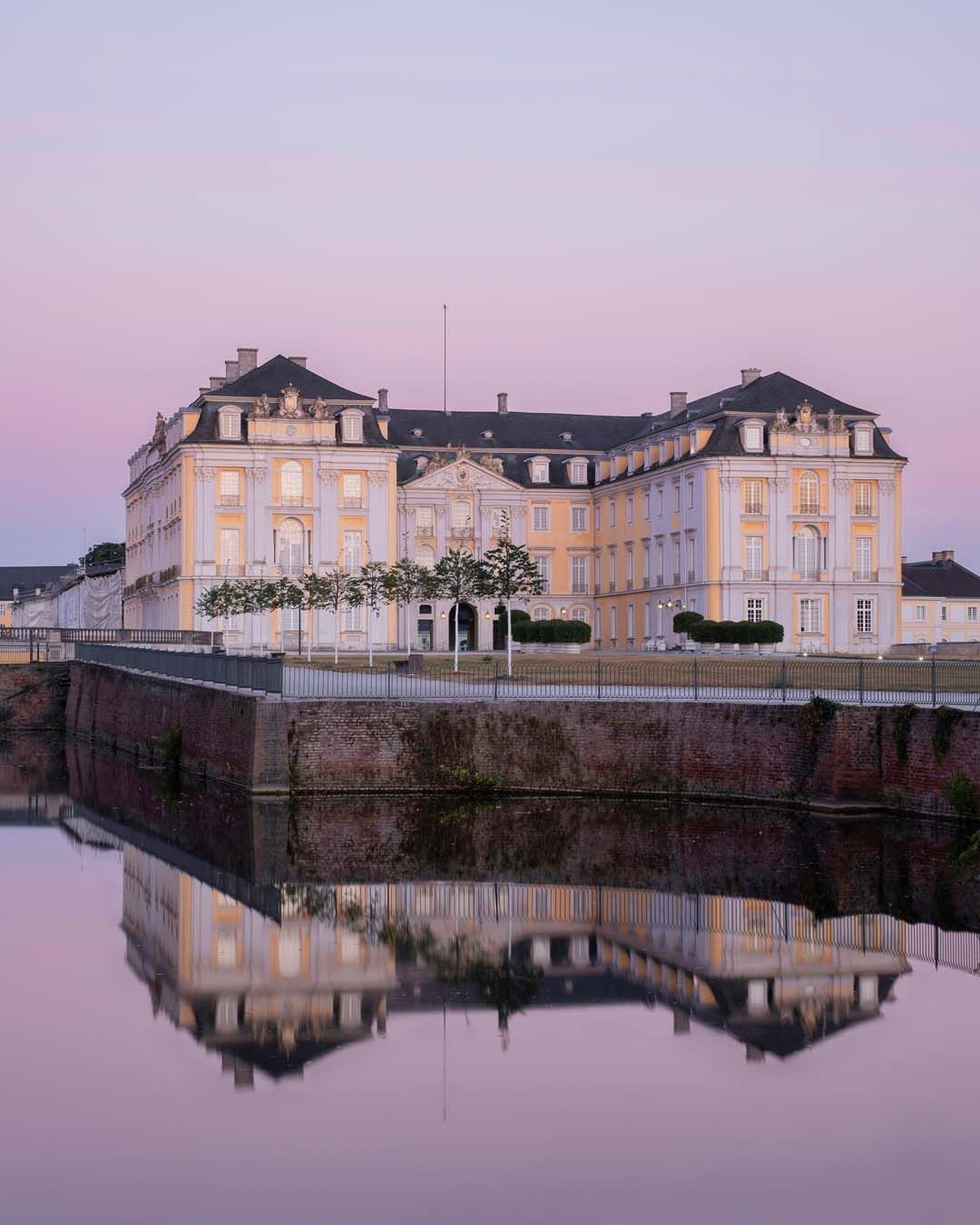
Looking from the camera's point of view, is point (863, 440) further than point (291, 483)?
Yes

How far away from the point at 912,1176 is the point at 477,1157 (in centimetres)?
275

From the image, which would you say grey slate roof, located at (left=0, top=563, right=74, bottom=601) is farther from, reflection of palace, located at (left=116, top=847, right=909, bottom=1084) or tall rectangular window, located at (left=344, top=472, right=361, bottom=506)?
reflection of palace, located at (left=116, top=847, right=909, bottom=1084)

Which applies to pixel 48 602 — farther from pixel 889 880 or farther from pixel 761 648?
pixel 889 880

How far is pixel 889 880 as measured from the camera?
2030cm

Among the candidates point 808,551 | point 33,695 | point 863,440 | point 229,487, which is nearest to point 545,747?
point 33,695

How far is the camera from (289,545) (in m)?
70.4

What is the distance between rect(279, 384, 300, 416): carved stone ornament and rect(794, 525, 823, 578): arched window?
21071 millimetres

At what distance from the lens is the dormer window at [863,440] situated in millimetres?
70688

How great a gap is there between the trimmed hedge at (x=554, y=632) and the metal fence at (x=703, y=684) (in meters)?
29.0

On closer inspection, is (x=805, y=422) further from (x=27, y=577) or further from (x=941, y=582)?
(x=27, y=577)

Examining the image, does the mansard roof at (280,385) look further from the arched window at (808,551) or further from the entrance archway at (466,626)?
the arched window at (808,551)

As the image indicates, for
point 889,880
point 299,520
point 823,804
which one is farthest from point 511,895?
point 299,520

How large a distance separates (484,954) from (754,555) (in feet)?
176

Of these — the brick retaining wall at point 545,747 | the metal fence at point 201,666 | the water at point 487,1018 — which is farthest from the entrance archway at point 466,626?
the water at point 487,1018
